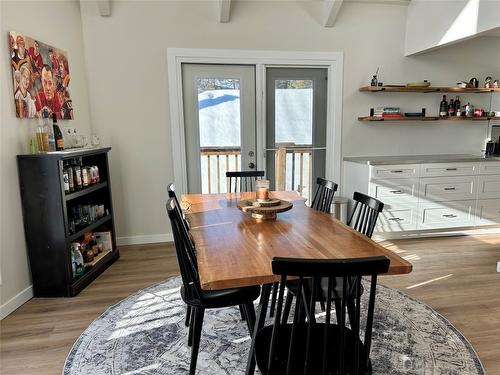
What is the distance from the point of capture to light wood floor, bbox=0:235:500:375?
6.67 ft

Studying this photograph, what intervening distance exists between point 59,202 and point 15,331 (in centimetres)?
92

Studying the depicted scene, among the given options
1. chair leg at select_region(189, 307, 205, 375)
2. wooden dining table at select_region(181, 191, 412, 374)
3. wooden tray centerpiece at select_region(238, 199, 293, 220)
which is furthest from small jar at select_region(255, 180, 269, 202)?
chair leg at select_region(189, 307, 205, 375)

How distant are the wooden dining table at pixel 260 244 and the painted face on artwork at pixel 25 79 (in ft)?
5.26

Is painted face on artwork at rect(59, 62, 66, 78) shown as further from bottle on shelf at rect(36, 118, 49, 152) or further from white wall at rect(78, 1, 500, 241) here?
bottle on shelf at rect(36, 118, 49, 152)

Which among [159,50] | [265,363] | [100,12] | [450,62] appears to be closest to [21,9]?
[100,12]

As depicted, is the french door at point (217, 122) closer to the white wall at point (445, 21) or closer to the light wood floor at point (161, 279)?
the light wood floor at point (161, 279)

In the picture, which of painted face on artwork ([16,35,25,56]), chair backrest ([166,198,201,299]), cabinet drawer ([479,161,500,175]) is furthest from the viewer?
cabinet drawer ([479,161,500,175])

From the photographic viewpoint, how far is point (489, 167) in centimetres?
403

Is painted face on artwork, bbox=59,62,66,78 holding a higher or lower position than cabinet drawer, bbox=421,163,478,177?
higher

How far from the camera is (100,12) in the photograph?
354 centimetres

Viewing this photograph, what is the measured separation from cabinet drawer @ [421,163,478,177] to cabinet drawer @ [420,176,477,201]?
2.0 inches

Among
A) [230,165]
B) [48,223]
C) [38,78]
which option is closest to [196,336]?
[48,223]

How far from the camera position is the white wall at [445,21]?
316 centimetres

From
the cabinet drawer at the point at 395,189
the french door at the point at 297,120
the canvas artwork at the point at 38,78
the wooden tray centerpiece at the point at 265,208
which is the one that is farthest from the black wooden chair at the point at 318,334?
the french door at the point at 297,120
